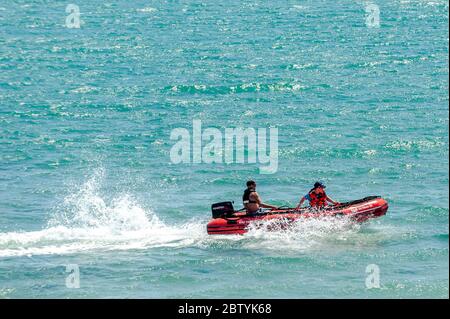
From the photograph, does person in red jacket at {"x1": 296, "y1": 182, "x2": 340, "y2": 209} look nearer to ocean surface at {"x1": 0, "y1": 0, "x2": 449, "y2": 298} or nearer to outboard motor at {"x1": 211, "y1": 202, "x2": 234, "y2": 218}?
ocean surface at {"x1": 0, "y1": 0, "x2": 449, "y2": 298}

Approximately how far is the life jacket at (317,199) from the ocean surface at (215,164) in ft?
2.57

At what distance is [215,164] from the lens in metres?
38.5

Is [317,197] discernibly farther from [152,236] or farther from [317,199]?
[152,236]

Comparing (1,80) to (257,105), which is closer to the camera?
(257,105)

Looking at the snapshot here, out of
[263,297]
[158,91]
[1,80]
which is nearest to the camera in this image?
[263,297]

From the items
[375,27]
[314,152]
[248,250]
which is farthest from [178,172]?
[375,27]

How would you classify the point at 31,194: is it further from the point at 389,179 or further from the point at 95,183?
the point at 389,179


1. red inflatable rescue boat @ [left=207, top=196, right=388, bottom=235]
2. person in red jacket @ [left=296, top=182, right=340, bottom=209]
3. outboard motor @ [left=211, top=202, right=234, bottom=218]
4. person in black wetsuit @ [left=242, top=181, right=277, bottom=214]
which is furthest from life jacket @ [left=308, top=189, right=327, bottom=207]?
outboard motor @ [left=211, top=202, right=234, bottom=218]

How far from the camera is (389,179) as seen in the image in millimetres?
35531

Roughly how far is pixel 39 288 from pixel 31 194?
9.52m

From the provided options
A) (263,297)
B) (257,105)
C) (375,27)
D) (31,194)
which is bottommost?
(263,297)

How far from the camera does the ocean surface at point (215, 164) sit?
2647 centimetres

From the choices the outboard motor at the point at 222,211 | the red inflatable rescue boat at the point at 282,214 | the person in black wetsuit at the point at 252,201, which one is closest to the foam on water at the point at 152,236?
the red inflatable rescue boat at the point at 282,214

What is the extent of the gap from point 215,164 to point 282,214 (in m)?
9.66
